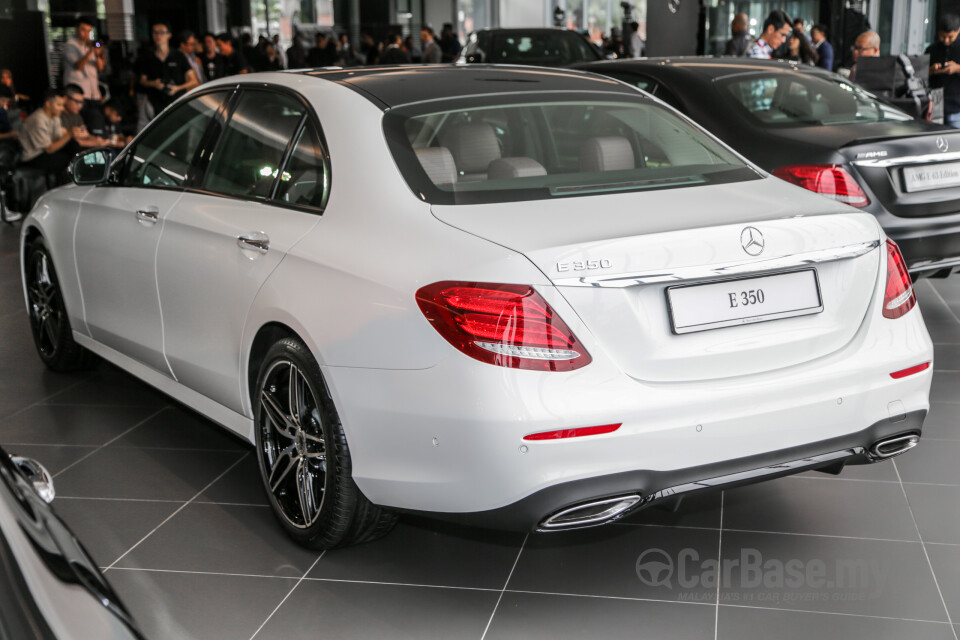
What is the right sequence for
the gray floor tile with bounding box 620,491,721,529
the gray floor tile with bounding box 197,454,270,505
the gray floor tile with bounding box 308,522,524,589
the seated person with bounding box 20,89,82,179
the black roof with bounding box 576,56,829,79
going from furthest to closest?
the seated person with bounding box 20,89,82,179
the black roof with bounding box 576,56,829,79
the gray floor tile with bounding box 197,454,270,505
the gray floor tile with bounding box 620,491,721,529
the gray floor tile with bounding box 308,522,524,589

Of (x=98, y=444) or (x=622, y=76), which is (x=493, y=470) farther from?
(x=622, y=76)

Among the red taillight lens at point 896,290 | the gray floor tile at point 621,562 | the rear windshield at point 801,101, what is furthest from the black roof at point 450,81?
the rear windshield at point 801,101

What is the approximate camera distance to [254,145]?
3.78m

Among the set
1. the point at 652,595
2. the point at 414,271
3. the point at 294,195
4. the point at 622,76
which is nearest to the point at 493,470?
the point at 414,271

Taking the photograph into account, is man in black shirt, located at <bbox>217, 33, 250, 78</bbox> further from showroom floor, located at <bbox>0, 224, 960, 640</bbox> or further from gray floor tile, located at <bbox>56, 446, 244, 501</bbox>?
showroom floor, located at <bbox>0, 224, 960, 640</bbox>

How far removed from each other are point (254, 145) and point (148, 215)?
63cm

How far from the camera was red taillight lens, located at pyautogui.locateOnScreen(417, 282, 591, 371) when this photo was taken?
2664 millimetres

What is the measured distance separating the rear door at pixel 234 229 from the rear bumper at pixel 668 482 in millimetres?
1011

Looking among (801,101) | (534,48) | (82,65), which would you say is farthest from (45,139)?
(801,101)

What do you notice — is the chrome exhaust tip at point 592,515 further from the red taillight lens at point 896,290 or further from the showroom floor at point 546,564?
the red taillight lens at point 896,290

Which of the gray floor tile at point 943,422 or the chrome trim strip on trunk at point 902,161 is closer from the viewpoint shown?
the gray floor tile at point 943,422

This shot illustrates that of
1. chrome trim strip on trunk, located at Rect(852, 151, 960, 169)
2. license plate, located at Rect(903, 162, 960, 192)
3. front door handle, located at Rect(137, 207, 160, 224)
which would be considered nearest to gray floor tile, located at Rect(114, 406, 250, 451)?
front door handle, located at Rect(137, 207, 160, 224)

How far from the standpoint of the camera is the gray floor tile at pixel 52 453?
4.34 metres

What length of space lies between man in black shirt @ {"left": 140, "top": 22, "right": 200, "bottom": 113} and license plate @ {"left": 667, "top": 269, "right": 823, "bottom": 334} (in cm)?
1096
